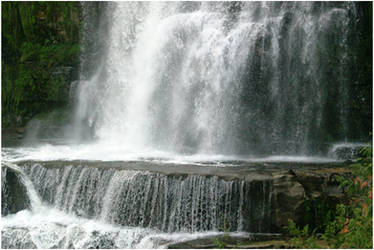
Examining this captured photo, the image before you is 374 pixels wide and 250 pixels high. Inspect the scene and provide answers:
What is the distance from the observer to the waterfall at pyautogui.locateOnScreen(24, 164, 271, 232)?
7.54 meters

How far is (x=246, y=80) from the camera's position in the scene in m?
11.0

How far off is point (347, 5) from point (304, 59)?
151 centimetres

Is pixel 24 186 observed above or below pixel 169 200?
below

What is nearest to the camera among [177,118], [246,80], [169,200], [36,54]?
[169,200]

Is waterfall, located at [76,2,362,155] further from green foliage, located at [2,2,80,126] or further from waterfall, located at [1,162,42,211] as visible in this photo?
green foliage, located at [2,2,80,126]

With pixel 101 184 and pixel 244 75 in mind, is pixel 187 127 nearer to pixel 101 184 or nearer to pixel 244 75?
pixel 244 75

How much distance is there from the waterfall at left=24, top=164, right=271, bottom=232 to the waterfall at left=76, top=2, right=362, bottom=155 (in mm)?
3044

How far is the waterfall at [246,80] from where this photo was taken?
1075 cm

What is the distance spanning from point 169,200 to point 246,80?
167 inches

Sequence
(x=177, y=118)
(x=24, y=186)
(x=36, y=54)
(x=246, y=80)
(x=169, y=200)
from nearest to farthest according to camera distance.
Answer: (x=169, y=200)
(x=24, y=186)
(x=246, y=80)
(x=177, y=118)
(x=36, y=54)

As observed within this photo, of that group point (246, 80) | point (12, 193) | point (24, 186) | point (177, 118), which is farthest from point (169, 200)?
point (177, 118)

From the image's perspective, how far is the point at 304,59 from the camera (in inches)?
425

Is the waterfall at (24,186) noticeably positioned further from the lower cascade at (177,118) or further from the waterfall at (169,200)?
the waterfall at (169,200)

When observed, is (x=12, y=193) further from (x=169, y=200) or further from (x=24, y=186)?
(x=169, y=200)
